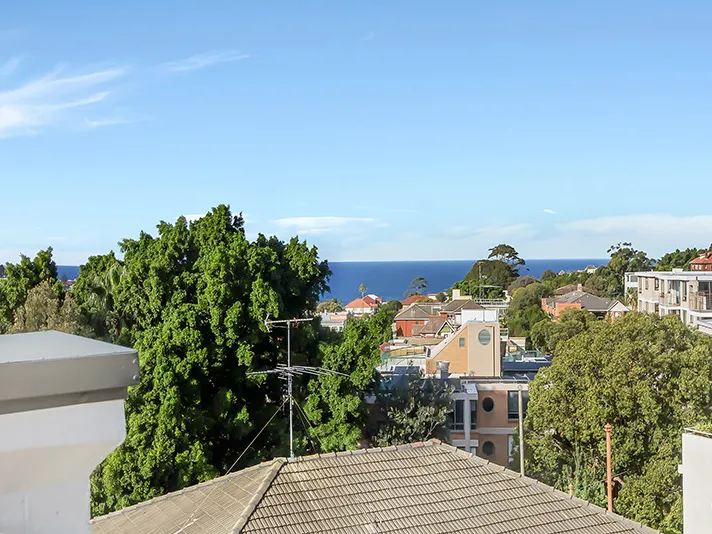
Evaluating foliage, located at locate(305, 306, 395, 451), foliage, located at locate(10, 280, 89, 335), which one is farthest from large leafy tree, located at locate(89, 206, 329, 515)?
foliage, located at locate(10, 280, 89, 335)

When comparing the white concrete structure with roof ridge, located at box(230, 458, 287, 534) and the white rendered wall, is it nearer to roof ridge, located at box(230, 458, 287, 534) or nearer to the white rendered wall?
roof ridge, located at box(230, 458, 287, 534)

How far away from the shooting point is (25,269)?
55.7ft

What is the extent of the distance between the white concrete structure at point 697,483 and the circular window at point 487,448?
9069 millimetres

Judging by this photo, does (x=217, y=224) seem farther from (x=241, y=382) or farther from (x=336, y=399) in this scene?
(x=336, y=399)

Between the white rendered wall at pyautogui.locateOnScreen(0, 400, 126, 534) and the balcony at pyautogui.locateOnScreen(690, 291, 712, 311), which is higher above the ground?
the white rendered wall at pyautogui.locateOnScreen(0, 400, 126, 534)

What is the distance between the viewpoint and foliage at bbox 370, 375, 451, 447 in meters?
16.8

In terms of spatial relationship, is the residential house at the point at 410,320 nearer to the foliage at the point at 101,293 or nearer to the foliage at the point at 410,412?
the foliage at the point at 410,412

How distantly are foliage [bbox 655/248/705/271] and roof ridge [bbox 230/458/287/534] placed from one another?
4758 centimetres

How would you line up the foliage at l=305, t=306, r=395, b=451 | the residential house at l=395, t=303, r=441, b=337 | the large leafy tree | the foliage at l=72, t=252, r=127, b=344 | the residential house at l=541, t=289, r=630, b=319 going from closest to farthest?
the large leafy tree, the foliage at l=305, t=306, r=395, b=451, the foliage at l=72, t=252, r=127, b=344, the residential house at l=541, t=289, r=630, b=319, the residential house at l=395, t=303, r=441, b=337

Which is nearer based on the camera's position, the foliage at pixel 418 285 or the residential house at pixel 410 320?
the residential house at pixel 410 320

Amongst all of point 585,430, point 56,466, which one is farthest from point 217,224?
point 56,466

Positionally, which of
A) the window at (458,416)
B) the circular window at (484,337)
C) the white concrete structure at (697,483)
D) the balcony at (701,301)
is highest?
the balcony at (701,301)

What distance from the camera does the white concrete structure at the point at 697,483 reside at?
34.9 ft

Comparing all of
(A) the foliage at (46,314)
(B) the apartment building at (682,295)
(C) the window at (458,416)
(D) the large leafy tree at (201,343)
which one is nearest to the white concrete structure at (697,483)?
(D) the large leafy tree at (201,343)
